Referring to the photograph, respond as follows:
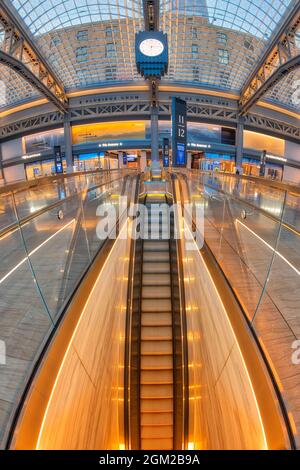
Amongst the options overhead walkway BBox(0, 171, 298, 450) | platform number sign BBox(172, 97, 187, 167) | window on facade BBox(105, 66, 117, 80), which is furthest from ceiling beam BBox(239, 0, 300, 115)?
window on facade BBox(105, 66, 117, 80)

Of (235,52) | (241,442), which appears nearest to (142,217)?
(241,442)

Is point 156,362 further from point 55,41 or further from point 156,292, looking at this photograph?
point 55,41

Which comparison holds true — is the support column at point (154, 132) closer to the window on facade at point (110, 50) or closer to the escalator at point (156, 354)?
the window on facade at point (110, 50)

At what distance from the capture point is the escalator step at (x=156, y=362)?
7.21 metres

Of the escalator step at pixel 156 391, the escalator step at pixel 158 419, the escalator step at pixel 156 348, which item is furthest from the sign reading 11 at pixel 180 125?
the escalator step at pixel 158 419

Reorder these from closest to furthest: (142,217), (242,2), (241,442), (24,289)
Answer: (241,442) → (24,289) → (142,217) → (242,2)

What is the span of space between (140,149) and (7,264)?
33452 millimetres

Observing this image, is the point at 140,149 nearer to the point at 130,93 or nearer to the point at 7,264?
the point at 130,93

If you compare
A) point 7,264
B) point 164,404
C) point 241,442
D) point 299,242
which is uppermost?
point 299,242

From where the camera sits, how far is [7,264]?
4121mm

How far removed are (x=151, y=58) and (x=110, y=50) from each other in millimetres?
12006

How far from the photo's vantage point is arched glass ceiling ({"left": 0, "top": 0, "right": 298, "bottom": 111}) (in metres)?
20.9

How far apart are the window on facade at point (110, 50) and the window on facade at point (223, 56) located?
10.7 m

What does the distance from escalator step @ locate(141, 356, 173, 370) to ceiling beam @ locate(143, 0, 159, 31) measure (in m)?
18.7
